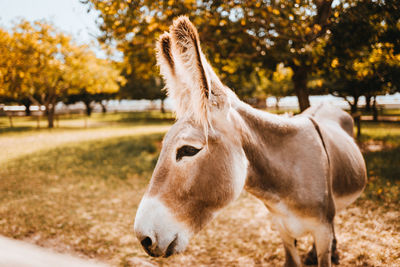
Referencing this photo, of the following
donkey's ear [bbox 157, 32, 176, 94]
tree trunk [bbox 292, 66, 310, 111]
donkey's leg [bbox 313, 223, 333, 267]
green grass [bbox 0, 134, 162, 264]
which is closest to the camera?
donkey's ear [bbox 157, 32, 176, 94]

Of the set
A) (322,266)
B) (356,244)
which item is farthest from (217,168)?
(356,244)

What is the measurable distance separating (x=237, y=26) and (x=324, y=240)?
5.13m

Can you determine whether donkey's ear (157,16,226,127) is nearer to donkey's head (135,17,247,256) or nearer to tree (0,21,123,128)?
donkey's head (135,17,247,256)

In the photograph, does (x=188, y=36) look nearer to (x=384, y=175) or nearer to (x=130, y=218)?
(x=130, y=218)

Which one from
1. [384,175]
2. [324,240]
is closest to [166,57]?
[324,240]

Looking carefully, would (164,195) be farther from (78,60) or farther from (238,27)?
(78,60)

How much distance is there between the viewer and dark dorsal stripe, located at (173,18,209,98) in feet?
4.51

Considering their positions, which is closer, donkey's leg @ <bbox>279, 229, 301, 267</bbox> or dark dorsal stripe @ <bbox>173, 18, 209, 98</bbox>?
dark dorsal stripe @ <bbox>173, 18, 209, 98</bbox>

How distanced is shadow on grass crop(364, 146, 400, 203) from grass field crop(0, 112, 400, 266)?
0.02 metres

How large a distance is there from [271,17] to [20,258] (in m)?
5.72

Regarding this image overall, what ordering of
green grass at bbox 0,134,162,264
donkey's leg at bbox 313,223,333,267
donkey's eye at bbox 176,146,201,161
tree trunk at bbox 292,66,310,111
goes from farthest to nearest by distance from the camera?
tree trunk at bbox 292,66,310,111
green grass at bbox 0,134,162,264
donkey's leg at bbox 313,223,333,267
donkey's eye at bbox 176,146,201,161

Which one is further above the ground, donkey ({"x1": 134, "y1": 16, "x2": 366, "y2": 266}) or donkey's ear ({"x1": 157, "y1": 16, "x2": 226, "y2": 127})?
donkey's ear ({"x1": 157, "y1": 16, "x2": 226, "y2": 127})

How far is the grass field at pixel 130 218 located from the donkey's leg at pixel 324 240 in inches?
54.7

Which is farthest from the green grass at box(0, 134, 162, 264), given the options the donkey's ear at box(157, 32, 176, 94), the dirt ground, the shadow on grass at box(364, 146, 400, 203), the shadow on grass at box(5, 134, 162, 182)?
the shadow on grass at box(364, 146, 400, 203)
